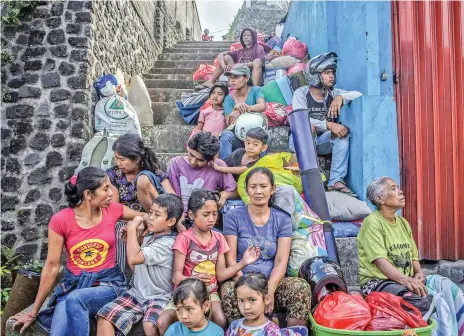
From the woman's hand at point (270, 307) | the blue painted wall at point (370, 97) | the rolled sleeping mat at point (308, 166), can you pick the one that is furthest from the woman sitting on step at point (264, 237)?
the blue painted wall at point (370, 97)

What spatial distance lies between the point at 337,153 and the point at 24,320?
333cm

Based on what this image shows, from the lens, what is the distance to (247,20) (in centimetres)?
1684

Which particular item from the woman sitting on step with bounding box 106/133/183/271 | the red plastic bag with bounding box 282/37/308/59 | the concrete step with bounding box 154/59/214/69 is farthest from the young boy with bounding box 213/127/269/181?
the concrete step with bounding box 154/59/214/69

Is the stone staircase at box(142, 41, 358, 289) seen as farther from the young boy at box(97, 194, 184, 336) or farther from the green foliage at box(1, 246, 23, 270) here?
the green foliage at box(1, 246, 23, 270)

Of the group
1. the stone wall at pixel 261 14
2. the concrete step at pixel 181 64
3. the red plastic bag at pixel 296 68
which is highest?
the stone wall at pixel 261 14

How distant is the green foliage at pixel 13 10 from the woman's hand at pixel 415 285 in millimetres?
4923

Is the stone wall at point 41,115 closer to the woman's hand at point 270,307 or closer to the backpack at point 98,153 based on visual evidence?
the backpack at point 98,153

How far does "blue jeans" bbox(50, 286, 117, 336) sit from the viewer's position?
8.53 ft

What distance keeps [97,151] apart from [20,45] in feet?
5.66

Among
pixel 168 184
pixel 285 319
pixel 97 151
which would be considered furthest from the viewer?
pixel 97 151

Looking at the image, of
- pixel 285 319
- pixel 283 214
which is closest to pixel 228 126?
pixel 283 214

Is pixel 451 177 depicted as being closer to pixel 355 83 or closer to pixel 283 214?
pixel 355 83

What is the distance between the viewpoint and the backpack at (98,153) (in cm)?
444

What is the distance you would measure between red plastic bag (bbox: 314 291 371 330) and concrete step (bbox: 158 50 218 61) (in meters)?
7.29
